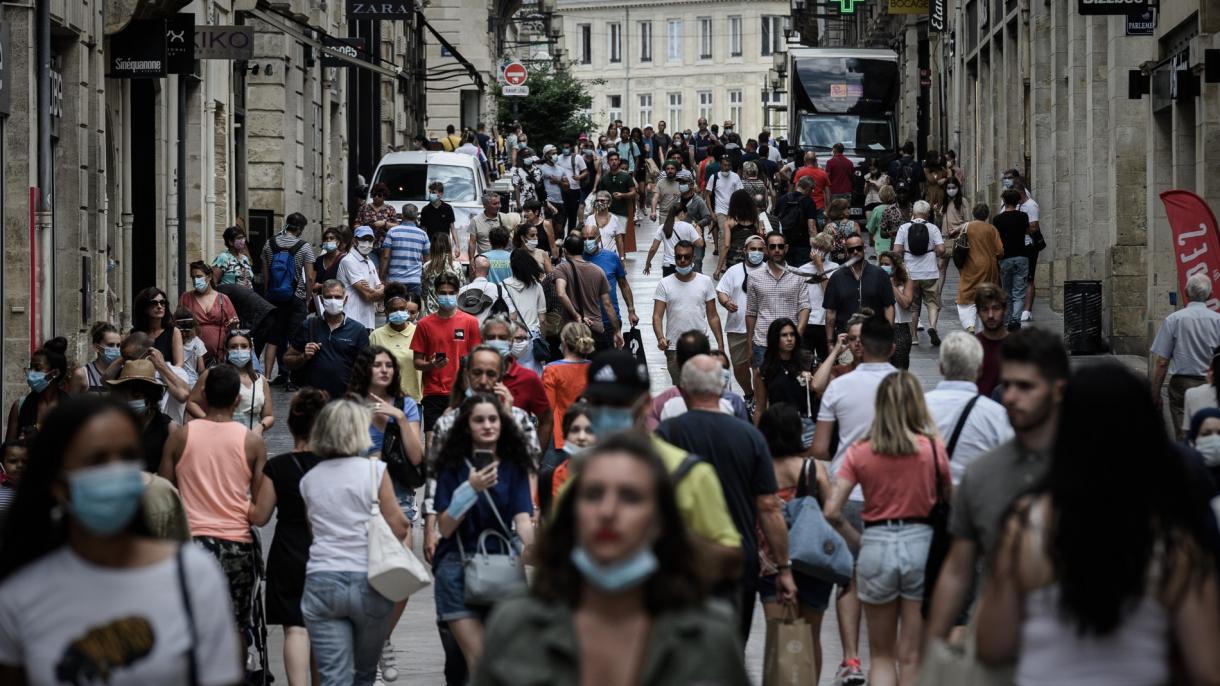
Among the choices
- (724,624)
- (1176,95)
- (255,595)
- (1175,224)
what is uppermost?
(1176,95)

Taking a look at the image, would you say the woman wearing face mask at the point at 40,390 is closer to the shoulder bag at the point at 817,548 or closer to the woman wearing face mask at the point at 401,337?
the woman wearing face mask at the point at 401,337

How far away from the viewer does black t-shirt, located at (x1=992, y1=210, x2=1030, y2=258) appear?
22.3 m

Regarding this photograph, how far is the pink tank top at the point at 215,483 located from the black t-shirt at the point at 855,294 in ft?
24.6

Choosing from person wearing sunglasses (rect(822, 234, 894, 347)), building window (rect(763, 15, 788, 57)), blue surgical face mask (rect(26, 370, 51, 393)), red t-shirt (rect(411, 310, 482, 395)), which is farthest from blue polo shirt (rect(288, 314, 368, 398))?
building window (rect(763, 15, 788, 57))

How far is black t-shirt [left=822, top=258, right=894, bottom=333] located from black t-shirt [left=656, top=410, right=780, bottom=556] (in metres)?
8.02

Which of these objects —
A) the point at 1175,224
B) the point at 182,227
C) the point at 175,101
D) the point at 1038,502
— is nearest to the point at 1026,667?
the point at 1038,502

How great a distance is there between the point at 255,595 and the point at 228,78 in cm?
1998

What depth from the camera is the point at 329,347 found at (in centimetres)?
1402

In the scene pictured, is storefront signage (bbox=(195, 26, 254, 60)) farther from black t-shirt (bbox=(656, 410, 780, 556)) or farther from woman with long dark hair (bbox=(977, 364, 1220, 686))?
woman with long dark hair (bbox=(977, 364, 1220, 686))

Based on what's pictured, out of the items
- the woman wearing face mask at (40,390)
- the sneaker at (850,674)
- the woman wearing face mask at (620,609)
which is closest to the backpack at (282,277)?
the woman wearing face mask at (40,390)

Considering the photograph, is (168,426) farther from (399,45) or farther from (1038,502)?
(399,45)

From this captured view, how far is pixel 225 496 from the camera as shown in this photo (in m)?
9.09

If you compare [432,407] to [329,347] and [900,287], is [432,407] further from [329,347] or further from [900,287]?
[900,287]

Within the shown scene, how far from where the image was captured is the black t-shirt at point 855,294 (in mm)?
15898
